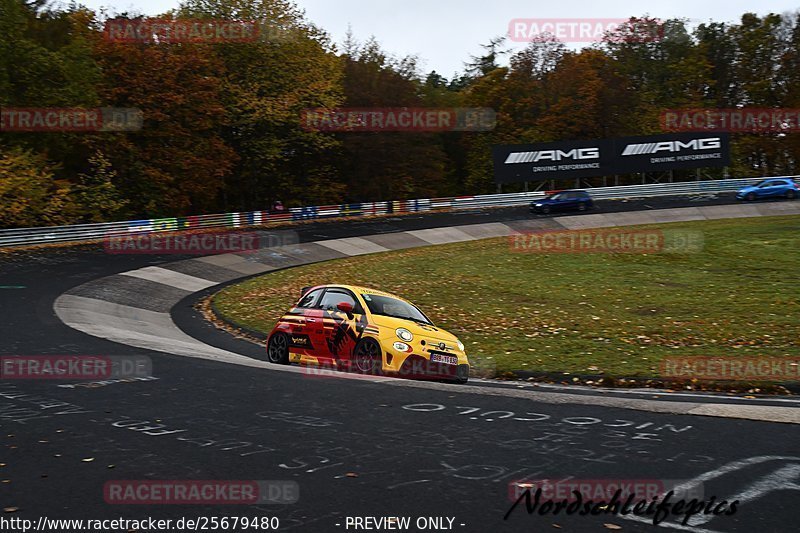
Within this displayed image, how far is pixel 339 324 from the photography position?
13.3m

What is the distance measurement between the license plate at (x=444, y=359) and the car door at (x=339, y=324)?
133 cm

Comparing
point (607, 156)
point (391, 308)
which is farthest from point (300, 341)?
point (607, 156)

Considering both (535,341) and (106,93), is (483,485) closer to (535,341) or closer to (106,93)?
(535,341)

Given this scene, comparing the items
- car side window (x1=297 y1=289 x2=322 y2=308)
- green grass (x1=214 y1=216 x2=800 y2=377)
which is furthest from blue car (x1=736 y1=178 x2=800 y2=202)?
car side window (x1=297 y1=289 x2=322 y2=308)

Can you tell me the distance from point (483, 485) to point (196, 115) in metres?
41.9

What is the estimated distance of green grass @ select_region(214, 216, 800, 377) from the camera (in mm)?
16109

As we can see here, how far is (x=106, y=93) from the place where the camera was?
4238 cm

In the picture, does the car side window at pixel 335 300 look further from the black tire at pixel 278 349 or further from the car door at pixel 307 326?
the black tire at pixel 278 349

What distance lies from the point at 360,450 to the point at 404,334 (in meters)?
5.12

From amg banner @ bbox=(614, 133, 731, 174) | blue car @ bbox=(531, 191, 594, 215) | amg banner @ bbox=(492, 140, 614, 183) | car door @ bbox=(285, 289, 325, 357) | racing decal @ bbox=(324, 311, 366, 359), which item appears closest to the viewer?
racing decal @ bbox=(324, 311, 366, 359)

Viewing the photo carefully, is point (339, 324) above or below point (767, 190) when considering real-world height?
below

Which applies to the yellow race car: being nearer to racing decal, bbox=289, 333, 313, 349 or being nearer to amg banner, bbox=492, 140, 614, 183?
racing decal, bbox=289, 333, 313, 349

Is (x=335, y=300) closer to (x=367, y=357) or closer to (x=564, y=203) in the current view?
(x=367, y=357)

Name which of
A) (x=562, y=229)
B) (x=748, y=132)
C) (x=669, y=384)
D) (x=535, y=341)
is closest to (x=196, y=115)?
(x=562, y=229)
